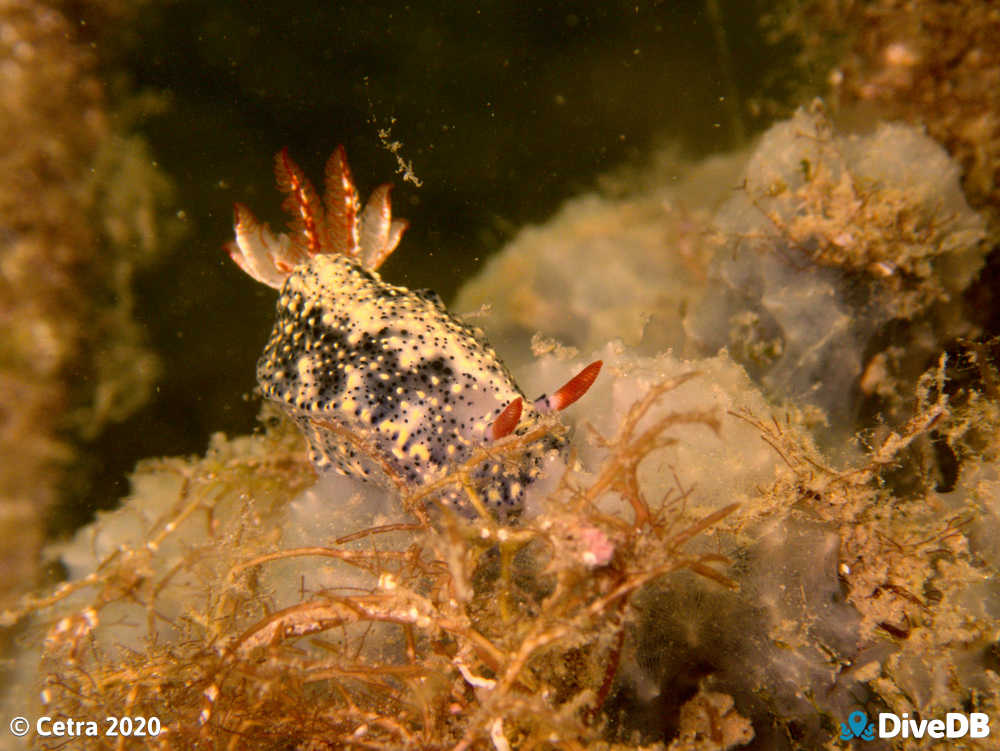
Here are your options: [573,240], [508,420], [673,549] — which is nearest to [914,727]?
[673,549]

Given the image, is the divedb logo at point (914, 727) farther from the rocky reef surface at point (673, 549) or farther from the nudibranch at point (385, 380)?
the nudibranch at point (385, 380)

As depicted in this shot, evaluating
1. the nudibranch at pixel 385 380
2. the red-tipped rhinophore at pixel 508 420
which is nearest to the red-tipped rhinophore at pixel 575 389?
the nudibranch at pixel 385 380

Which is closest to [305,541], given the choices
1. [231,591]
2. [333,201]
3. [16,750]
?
[231,591]

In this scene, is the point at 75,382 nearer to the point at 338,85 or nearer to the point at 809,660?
the point at 338,85

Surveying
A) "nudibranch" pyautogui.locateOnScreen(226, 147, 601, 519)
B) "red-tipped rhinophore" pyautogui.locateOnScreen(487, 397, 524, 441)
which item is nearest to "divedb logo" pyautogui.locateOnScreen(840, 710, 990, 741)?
"nudibranch" pyautogui.locateOnScreen(226, 147, 601, 519)

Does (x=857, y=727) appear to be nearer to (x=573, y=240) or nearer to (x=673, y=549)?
(x=673, y=549)
